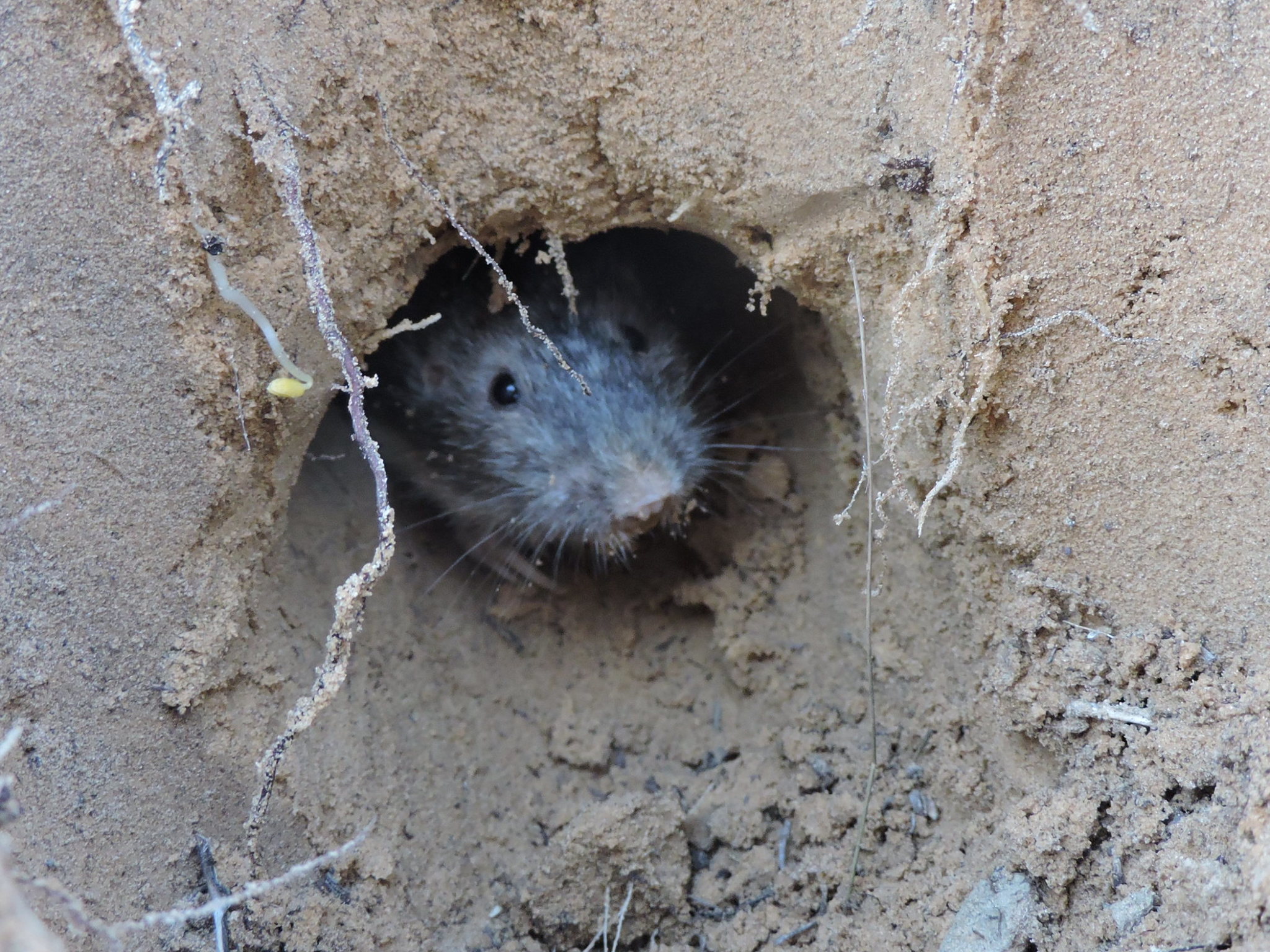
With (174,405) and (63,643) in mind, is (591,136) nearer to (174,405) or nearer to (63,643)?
(174,405)

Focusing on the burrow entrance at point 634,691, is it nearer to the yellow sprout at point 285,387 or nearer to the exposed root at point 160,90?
the yellow sprout at point 285,387

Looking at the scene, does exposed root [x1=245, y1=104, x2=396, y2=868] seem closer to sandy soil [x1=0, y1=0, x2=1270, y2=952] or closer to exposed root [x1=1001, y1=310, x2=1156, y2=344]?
sandy soil [x1=0, y1=0, x2=1270, y2=952]

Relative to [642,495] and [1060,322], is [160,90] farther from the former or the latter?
[1060,322]

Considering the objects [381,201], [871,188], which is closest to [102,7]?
[381,201]


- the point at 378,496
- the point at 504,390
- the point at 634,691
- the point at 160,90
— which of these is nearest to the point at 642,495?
the point at 634,691

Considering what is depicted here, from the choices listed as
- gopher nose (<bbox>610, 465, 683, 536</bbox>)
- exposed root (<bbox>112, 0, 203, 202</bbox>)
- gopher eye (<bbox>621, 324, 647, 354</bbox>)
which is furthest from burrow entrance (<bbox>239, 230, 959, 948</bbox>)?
exposed root (<bbox>112, 0, 203, 202</bbox>)

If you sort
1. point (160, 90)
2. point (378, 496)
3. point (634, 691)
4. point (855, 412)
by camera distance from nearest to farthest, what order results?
1. point (160, 90)
2. point (378, 496)
3. point (855, 412)
4. point (634, 691)
